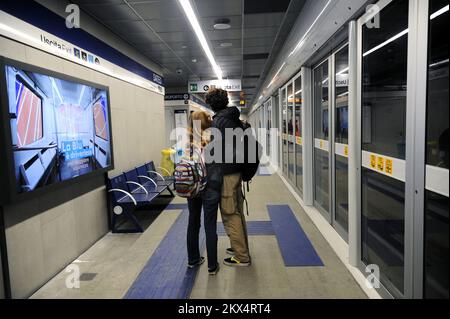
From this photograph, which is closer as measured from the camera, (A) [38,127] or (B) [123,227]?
(A) [38,127]

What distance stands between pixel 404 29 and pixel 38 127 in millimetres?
3319

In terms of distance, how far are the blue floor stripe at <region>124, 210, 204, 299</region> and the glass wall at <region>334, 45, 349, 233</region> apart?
1.89m

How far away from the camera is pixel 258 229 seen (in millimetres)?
4223

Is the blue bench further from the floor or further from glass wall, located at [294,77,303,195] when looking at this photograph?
glass wall, located at [294,77,303,195]

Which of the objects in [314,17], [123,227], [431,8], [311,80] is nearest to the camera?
[431,8]

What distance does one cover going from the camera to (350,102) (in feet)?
9.39

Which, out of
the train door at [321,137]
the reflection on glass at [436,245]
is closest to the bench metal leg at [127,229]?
the train door at [321,137]

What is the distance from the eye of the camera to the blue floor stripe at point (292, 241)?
10.5 feet

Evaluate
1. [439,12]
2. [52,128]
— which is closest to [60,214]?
[52,128]

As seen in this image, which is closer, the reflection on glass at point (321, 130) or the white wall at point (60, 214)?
the white wall at point (60, 214)

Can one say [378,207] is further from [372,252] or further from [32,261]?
[32,261]

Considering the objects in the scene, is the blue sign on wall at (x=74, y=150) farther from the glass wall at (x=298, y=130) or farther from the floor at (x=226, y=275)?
the glass wall at (x=298, y=130)

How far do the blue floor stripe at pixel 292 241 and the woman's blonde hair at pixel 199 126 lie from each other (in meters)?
1.55
